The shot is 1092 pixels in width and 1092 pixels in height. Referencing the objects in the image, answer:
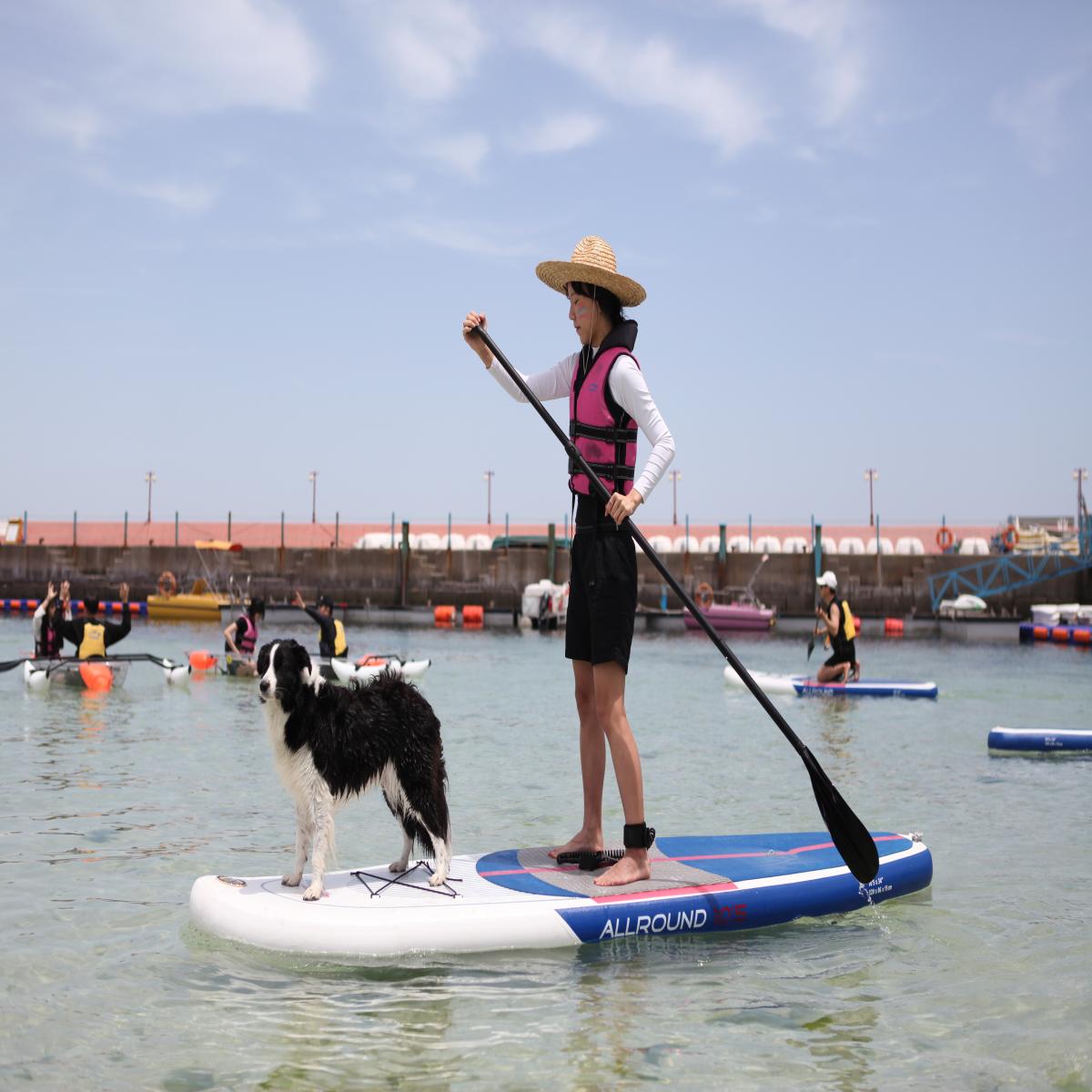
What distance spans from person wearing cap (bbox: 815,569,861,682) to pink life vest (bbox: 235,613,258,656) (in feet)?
31.3

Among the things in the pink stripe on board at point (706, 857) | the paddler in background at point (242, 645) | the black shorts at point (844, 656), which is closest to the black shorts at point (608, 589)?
the pink stripe on board at point (706, 857)

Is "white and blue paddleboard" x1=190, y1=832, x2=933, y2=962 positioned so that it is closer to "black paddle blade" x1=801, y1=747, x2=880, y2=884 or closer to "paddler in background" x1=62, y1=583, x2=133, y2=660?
"black paddle blade" x1=801, y1=747, x2=880, y2=884

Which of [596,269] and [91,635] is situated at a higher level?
[596,269]

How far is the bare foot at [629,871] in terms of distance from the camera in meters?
5.53

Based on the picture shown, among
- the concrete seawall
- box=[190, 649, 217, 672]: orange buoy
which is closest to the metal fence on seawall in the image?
the concrete seawall

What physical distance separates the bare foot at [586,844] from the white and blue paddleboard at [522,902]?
0.10m

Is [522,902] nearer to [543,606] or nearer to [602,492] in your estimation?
[602,492]

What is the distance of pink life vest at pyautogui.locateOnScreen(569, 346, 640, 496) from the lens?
18.1 ft

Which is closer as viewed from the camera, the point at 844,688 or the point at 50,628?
the point at 844,688

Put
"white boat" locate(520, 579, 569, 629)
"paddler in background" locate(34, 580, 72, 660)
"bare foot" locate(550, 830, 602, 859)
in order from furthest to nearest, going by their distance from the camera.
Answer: "white boat" locate(520, 579, 569, 629)
"paddler in background" locate(34, 580, 72, 660)
"bare foot" locate(550, 830, 602, 859)

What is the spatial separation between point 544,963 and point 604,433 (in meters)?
2.48

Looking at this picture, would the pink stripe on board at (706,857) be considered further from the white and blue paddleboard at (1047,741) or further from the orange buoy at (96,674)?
the orange buoy at (96,674)

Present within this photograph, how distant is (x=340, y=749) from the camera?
5.27 m

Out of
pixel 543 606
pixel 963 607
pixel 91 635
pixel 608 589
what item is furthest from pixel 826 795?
pixel 963 607
